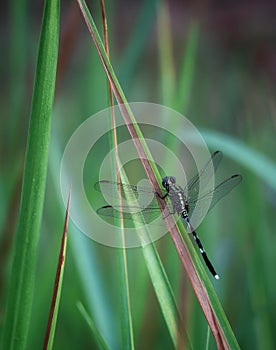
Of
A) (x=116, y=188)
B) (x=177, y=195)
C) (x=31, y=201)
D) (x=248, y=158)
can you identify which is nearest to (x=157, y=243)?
(x=177, y=195)

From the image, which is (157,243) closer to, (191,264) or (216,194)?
(216,194)

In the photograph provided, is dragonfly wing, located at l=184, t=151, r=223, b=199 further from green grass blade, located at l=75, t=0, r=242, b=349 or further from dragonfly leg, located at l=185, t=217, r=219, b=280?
green grass blade, located at l=75, t=0, r=242, b=349

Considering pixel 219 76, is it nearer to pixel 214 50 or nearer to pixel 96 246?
pixel 214 50

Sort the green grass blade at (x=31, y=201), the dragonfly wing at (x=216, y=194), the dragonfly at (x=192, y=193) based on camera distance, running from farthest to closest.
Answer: the dragonfly wing at (x=216, y=194)
the dragonfly at (x=192, y=193)
the green grass blade at (x=31, y=201)

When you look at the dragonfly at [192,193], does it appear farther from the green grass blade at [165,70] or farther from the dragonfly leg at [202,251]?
the green grass blade at [165,70]

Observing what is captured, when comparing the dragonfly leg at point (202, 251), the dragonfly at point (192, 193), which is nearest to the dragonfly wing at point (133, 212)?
the dragonfly at point (192, 193)

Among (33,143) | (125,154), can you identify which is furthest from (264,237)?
(33,143)
